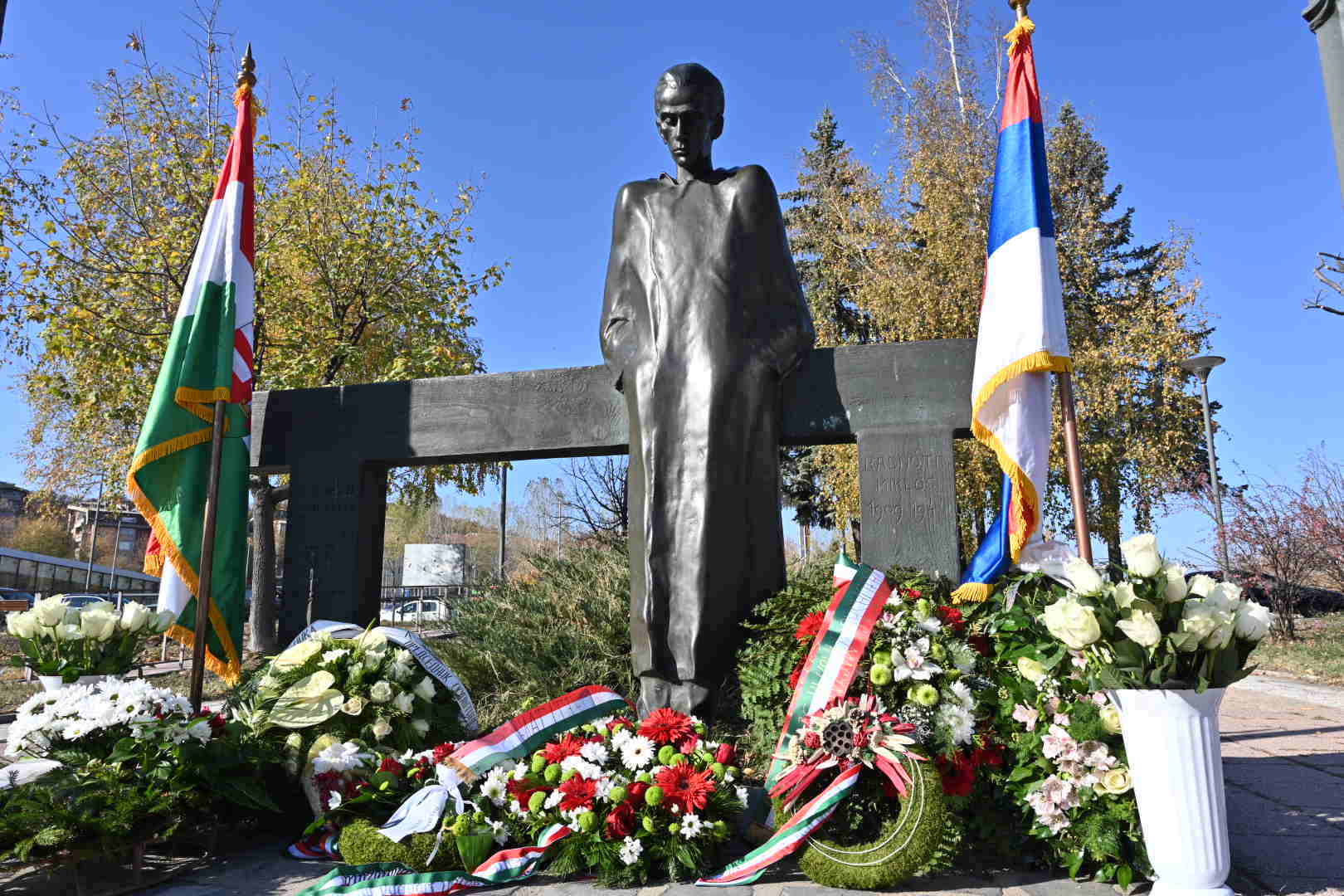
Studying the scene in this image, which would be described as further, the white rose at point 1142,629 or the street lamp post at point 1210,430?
the street lamp post at point 1210,430

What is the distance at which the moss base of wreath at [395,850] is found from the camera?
340 cm

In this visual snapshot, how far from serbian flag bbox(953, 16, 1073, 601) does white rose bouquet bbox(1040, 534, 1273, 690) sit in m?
1.57

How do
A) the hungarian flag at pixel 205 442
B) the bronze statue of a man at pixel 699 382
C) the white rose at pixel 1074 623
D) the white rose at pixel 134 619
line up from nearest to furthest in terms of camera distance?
1. the white rose at pixel 1074 623
2. the white rose at pixel 134 619
3. the bronze statue of a man at pixel 699 382
4. the hungarian flag at pixel 205 442

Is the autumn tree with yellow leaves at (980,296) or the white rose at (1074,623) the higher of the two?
the autumn tree with yellow leaves at (980,296)

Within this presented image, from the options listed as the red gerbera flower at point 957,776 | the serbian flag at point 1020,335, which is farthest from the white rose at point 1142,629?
the serbian flag at point 1020,335

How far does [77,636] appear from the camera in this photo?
423cm

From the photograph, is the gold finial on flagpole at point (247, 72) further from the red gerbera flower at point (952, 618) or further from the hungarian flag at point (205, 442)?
the red gerbera flower at point (952, 618)

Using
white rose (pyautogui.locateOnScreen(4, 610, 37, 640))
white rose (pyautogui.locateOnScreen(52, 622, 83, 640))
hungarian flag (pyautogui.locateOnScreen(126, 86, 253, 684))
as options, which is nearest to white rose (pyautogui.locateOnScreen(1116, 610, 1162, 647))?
white rose (pyautogui.locateOnScreen(52, 622, 83, 640))

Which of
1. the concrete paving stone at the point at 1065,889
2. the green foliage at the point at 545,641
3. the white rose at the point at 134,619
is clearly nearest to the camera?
the concrete paving stone at the point at 1065,889

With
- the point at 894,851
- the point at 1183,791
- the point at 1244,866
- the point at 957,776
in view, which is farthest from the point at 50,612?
the point at 1244,866

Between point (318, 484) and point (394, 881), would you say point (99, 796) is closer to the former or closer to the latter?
point (394, 881)

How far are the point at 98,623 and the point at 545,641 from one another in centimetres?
280

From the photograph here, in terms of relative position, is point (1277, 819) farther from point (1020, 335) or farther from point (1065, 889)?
point (1020, 335)

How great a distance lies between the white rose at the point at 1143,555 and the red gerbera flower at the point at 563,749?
225cm
